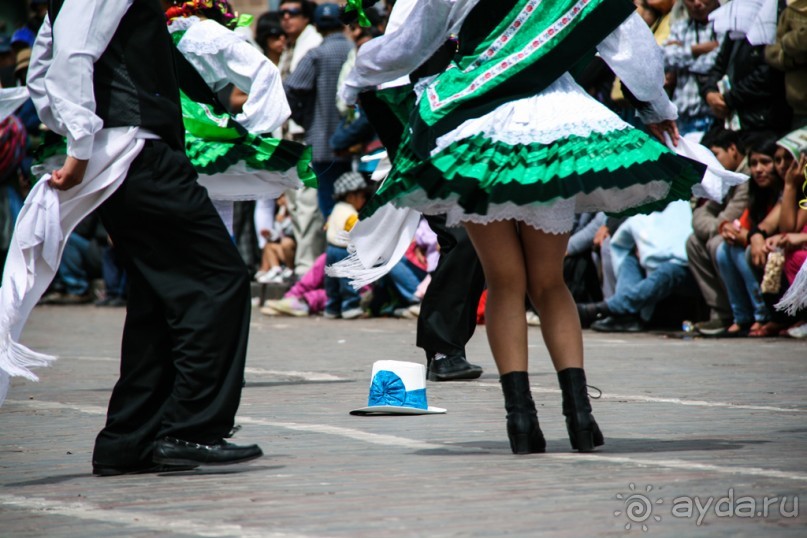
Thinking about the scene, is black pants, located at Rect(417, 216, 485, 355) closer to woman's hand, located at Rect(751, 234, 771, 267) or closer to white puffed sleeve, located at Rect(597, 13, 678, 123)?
white puffed sleeve, located at Rect(597, 13, 678, 123)

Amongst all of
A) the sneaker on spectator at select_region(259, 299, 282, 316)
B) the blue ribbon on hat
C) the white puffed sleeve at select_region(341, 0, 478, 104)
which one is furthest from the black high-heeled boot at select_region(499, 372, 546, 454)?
the sneaker on spectator at select_region(259, 299, 282, 316)

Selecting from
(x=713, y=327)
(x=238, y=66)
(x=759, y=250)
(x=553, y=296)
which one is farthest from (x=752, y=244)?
(x=553, y=296)

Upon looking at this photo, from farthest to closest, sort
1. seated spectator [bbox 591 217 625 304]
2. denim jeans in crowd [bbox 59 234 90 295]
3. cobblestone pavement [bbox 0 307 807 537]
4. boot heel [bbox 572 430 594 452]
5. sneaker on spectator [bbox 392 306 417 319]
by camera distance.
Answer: denim jeans in crowd [bbox 59 234 90 295] < sneaker on spectator [bbox 392 306 417 319] < seated spectator [bbox 591 217 625 304] < boot heel [bbox 572 430 594 452] < cobblestone pavement [bbox 0 307 807 537]

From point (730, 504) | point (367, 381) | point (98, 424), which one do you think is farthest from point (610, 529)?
point (367, 381)

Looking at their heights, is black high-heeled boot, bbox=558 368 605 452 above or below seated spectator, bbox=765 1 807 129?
below

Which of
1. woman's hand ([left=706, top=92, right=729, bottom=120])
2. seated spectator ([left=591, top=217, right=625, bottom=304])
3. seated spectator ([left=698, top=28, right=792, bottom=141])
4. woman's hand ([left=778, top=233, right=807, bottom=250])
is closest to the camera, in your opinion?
woman's hand ([left=778, top=233, right=807, bottom=250])

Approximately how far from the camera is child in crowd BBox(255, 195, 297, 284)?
16781 mm

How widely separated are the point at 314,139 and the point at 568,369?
414 inches

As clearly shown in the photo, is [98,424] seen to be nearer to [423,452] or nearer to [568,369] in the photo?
[423,452]

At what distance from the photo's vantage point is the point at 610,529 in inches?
150

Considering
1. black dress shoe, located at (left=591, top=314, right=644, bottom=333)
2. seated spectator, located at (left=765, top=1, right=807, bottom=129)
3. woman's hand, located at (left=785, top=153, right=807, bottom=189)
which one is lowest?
black dress shoe, located at (left=591, top=314, right=644, bottom=333)

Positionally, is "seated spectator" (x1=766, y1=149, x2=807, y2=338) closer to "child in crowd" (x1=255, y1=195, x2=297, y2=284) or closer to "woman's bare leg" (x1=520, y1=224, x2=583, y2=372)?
"woman's bare leg" (x1=520, y1=224, x2=583, y2=372)

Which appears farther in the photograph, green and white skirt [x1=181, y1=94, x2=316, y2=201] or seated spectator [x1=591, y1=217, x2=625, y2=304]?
seated spectator [x1=591, y1=217, x2=625, y2=304]

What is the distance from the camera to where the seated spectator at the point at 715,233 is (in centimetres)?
1130
